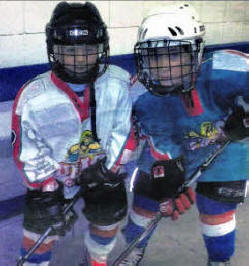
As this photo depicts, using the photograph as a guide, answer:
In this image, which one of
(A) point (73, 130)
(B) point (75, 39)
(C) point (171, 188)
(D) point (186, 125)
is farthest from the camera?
(C) point (171, 188)

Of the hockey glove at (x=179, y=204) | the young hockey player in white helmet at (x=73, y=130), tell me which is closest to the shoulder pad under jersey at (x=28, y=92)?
the young hockey player in white helmet at (x=73, y=130)

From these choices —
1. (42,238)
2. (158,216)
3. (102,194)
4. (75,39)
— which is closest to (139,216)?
(158,216)

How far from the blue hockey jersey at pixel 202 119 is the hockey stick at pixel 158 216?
0.04 ft

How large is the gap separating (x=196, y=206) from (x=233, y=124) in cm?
31

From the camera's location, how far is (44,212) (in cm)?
116

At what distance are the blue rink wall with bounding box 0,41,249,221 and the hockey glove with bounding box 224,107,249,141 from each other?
0.18 meters

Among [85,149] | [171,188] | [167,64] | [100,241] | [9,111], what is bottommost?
[100,241]

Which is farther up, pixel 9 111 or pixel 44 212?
pixel 9 111

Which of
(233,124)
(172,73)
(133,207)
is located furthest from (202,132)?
(133,207)

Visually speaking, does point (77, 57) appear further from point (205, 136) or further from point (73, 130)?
point (205, 136)

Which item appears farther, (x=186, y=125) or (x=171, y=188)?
(x=171, y=188)

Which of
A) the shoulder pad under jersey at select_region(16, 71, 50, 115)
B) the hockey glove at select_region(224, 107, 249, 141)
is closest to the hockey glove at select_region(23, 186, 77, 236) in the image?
the shoulder pad under jersey at select_region(16, 71, 50, 115)

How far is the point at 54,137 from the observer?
110cm

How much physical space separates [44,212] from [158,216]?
1.25ft
